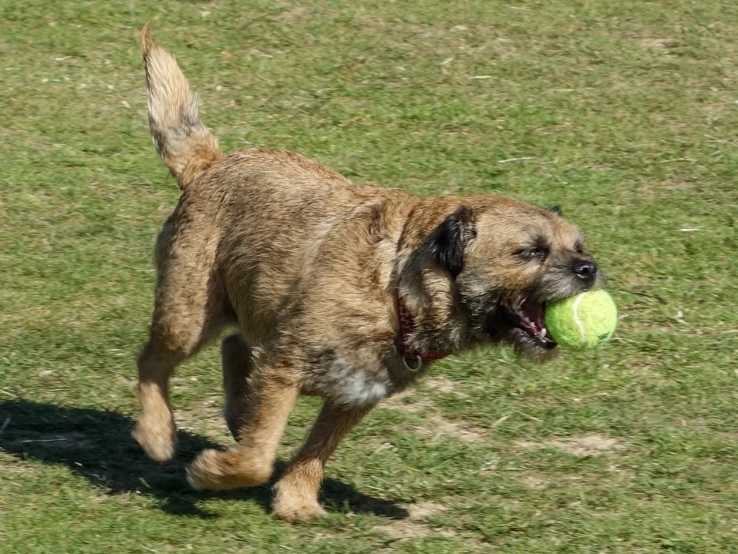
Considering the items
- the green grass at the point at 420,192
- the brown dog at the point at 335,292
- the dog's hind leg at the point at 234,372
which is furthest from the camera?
the dog's hind leg at the point at 234,372

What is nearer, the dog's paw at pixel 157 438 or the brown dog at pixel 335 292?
the brown dog at pixel 335 292

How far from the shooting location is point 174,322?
658 cm

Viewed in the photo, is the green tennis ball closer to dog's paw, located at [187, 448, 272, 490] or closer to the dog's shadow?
the dog's shadow

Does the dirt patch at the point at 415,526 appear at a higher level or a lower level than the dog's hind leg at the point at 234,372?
lower

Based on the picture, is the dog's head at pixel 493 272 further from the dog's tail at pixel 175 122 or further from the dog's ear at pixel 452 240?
the dog's tail at pixel 175 122

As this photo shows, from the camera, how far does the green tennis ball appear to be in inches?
224

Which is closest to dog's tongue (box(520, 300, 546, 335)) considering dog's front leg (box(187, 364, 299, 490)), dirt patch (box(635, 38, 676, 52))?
dog's front leg (box(187, 364, 299, 490))

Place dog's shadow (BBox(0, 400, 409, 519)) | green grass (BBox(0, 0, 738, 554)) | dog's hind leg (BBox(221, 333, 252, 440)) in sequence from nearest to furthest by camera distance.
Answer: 1. green grass (BBox(0, 0, 738, 554))
2. dog's shadow (BBox(0, 400, 409, 519))
3. dog's hind leg (BBox(221, 333, 252, 440))

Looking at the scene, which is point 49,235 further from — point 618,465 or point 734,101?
point 734,101

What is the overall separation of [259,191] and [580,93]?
5.85 meters

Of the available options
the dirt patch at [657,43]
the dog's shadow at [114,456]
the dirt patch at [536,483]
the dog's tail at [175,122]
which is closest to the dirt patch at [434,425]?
the dirt patch at [536,483]

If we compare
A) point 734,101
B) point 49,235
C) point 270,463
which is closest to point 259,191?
point 270,463

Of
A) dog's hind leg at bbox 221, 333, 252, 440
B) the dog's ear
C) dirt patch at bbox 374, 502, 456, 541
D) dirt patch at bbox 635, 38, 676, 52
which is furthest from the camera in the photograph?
dirt patch at bbox 635, 38, 676, 52

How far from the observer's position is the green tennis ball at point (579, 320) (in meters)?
5.69
